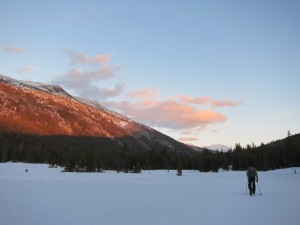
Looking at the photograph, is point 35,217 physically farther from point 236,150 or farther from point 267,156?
point 236,150

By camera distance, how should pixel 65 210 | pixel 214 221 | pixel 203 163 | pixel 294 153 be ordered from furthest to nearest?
pixel 203 163 < pixel 294 153 < pixel 65 210 < pixel 214 221

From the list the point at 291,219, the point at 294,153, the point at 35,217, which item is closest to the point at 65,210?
the point at 35,217

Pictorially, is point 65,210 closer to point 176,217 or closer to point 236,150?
point 176,217

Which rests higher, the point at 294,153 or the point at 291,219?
the point at 294,153

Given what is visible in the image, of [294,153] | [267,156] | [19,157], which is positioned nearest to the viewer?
[294,153]

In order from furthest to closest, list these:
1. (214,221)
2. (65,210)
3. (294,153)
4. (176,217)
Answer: (294,153) → (65,210) → (176,217) → (214,221)

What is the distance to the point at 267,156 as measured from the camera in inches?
4063

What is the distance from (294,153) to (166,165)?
51.0 m

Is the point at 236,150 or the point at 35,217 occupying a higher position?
the point at 236,150

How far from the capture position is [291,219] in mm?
14445

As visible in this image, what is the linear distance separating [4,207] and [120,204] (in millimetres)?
5998

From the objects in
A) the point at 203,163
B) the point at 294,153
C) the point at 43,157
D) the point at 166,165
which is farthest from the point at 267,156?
the point at 43,157

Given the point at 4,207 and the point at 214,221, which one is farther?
the point at 4,207

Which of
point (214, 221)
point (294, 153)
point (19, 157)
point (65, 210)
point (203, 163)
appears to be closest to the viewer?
point (214, 221)
